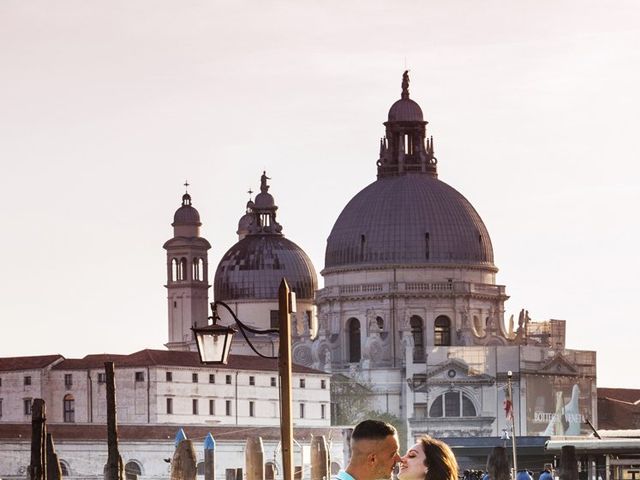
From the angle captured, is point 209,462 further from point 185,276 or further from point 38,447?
point 185,276

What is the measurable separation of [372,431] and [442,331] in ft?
362

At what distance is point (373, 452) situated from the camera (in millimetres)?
10742

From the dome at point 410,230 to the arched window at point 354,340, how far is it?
10.4ft

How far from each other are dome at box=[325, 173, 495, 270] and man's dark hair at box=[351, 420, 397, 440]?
11035 cm

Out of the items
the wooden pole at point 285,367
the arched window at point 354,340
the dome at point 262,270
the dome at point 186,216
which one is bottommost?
the wooden pole at point 285,367

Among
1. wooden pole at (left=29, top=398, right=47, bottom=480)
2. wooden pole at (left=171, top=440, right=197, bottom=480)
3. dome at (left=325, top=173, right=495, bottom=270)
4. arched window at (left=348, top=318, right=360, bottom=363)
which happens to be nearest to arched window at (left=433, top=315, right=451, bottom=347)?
dome at (left=325, top=173, right=495, bottom=270)

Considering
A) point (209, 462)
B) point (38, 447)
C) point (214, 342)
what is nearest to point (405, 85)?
point (209, 462)

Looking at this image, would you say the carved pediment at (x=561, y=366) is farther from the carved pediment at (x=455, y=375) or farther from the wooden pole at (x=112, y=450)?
the wooden pole at (x=112, y=450)

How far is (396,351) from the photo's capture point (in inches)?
4685

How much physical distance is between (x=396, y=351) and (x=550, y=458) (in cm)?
5425

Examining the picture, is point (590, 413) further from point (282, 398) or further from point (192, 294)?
point (282, 398)

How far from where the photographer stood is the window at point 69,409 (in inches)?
3841

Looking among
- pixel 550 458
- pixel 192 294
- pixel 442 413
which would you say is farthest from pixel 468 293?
pixel 550 458

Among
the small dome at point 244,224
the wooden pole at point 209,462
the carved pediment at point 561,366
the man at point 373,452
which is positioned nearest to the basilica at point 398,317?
the carved pediment at point 561,366
